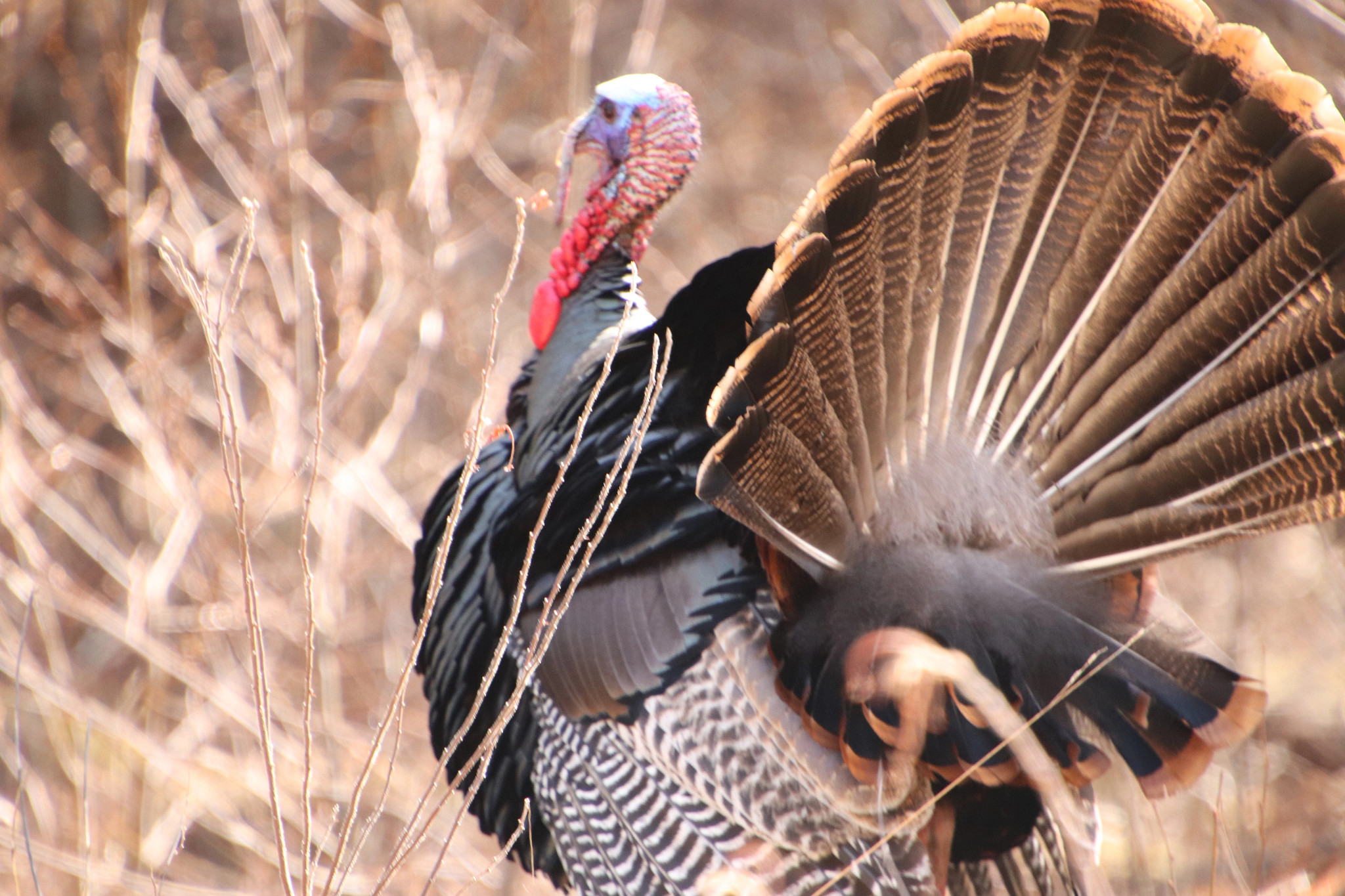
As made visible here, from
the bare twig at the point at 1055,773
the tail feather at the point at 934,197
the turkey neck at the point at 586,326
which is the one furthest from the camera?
the turkey neck at the point at 586,326

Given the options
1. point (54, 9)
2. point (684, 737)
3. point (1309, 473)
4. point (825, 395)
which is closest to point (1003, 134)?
point (825, 395)

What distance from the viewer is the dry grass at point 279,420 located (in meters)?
3.76

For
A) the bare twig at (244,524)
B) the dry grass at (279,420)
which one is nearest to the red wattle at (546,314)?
the dry grass at (279,420)

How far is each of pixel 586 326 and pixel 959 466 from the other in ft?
3.03

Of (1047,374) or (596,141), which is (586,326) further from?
(1047,374)

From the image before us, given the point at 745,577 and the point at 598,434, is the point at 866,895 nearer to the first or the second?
the point at 745,577

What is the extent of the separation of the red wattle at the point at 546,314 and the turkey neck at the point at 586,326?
0.04 feet

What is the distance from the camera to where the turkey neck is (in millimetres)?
2746

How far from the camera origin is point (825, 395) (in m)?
2.03

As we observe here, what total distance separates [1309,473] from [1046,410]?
Result: 412mm

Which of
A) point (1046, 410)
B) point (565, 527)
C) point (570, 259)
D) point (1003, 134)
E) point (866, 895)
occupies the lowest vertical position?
point (866, 895)

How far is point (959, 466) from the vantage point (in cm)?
224

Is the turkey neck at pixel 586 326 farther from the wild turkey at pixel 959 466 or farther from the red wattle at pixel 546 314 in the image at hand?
the wild turkey at pixel 959 466

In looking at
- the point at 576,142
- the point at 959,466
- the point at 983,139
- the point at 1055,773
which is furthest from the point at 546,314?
the point at 1055,773
